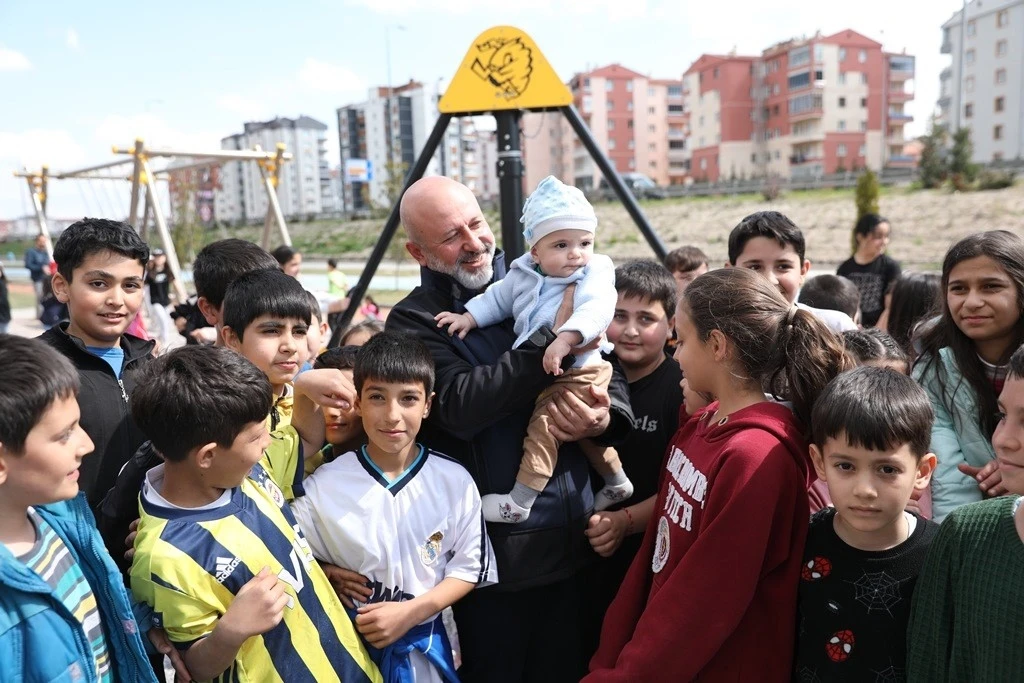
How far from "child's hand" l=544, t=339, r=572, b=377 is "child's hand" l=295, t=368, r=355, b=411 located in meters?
0.56

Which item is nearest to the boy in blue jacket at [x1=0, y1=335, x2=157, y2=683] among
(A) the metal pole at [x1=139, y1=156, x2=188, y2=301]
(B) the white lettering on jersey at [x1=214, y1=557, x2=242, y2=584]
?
(B) the white lettering on jersey at [x1=214, y1=557, x2=242, y2=584]

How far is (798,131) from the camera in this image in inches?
2360

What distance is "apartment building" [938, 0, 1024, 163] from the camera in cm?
5078

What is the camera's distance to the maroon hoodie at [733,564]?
1690 millimetres

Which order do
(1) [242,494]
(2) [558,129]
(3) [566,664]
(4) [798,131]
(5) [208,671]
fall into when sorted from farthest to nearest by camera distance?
(2) [558,129] → (4) [798,131] → (3) [566,664] → (1) [242,494] → (5) [208,671]

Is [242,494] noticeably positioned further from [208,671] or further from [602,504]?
[602,504]

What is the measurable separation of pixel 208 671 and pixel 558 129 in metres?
70.9

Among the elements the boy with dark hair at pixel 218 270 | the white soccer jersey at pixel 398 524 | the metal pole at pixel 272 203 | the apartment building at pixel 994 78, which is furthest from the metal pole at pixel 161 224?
the apartment building at pixel 994 78

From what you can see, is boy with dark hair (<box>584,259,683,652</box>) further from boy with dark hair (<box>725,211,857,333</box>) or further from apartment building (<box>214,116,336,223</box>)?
apartment building (<box>214,116,336,223</box>)

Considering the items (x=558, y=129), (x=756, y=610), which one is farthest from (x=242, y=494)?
(x=558, y=129)

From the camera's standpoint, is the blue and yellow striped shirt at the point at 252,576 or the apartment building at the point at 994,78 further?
the apartment building at the point at 994,78

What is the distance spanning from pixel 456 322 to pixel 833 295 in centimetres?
260

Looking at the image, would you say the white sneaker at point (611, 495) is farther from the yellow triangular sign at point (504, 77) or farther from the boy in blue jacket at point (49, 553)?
the yellow triangular sign at point (504, 77)

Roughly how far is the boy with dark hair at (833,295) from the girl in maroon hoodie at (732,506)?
2175 millimetres
